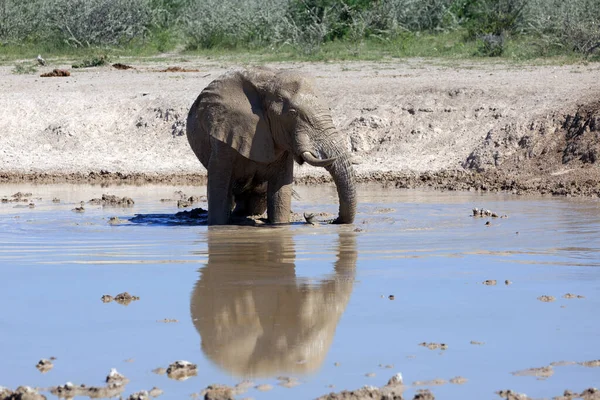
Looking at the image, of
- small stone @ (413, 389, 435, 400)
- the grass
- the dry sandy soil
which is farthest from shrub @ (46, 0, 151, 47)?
small stone @ (413, 389, 435, 400)

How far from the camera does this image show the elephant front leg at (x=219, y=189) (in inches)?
469

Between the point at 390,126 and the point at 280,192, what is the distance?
7.14 metres

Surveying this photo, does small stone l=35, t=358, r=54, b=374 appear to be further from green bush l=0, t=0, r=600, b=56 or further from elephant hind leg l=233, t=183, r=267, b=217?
green bush l=0, t=0, r=600, b=56

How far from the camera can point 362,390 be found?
536 cm

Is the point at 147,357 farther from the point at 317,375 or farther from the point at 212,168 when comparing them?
the point at 212,168

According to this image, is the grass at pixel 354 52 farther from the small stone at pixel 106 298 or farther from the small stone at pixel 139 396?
the small stone at pixel 139 396

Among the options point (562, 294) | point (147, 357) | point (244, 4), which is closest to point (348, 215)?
point (562, 294)

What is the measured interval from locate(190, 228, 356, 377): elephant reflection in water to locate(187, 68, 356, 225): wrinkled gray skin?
4.74 feet

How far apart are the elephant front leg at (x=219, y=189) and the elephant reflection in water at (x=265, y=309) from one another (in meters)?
1.72

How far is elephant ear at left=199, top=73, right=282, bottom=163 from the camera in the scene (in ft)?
38.2

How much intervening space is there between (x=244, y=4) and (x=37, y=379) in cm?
3031

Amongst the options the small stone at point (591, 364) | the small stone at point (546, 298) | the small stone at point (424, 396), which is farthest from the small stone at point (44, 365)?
the small stone at point (546, 298)

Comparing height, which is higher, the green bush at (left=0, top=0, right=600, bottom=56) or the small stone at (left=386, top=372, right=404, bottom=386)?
the green bush at (left=0, top=0, right=600, bottom=56)

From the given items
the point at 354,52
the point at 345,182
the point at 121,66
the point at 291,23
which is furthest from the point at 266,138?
the point at 291,23
